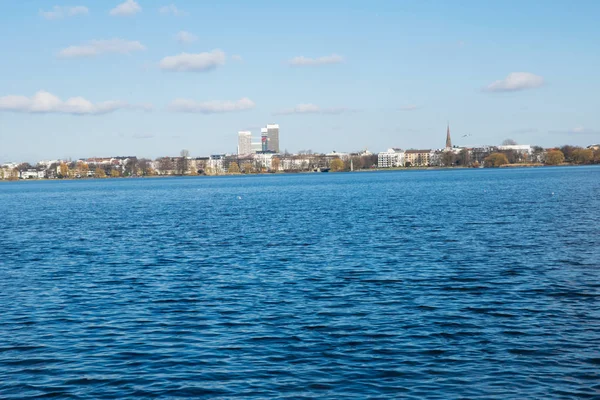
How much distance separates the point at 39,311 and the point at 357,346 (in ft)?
31.9

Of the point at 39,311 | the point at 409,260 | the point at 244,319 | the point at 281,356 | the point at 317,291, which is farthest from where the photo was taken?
the point at 409,260

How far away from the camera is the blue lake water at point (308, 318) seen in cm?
1258

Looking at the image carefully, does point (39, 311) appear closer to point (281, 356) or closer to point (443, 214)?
point (281, 356)

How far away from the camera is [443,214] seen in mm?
50938

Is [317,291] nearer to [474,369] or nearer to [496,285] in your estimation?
[496,285]

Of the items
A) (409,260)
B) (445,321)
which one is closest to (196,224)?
(409,260)

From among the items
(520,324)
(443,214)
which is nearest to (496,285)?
(520,324)

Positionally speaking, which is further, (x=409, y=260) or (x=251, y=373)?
(x=409, y=260)

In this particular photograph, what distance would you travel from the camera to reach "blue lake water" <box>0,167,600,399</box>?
12578mm

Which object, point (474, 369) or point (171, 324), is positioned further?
point (171, 324)

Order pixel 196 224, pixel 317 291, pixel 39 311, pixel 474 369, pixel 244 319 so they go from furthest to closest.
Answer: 1. pixel 196 224
2. pixel 317 291
3. pixel 39 311
4. pixel 244 319
5. pixel 474 369

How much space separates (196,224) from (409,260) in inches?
972

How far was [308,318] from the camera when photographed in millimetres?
17234

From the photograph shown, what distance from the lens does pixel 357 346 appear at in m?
14.7
